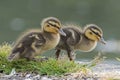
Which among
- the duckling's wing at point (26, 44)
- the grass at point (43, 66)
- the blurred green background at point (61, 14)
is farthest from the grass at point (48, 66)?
the blurred green background at point (61, 14)

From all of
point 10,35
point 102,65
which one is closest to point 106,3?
point 10,35

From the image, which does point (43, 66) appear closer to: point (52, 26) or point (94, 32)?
point (52, 26)

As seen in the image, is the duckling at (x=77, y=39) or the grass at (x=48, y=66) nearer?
the grass at (x=48, y=66)

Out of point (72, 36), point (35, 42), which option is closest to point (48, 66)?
point (35, 42)

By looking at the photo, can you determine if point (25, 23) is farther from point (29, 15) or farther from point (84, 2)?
point (84, 2)

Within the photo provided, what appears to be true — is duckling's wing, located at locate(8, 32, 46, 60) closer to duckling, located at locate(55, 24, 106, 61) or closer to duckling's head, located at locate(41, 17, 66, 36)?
duckling's head, located at locate(41, 17, 66, 36)

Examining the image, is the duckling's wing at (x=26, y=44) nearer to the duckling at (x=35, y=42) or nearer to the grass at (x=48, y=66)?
the duckling at (x=35, y=42)

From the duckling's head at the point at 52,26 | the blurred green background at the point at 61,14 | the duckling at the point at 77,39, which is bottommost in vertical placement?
the duckling at the point at 77,39
